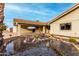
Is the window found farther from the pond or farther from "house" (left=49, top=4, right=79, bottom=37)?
the pond

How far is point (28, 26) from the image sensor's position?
4910 mm

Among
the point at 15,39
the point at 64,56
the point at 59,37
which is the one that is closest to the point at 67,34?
the point at 59,37

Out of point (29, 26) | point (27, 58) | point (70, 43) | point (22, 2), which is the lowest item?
point (27, 58)

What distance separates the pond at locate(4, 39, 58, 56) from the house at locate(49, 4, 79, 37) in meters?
0.47

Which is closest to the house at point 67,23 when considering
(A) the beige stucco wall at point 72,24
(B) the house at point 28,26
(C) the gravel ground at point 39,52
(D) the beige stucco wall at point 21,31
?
(A) the beige stucco wall at point 72,24

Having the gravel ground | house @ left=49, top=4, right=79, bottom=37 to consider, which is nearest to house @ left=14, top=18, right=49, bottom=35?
house @ left=49, top=4, right=79, bottom=37

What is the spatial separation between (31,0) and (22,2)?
0.22 meters

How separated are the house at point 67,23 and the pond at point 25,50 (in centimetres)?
47

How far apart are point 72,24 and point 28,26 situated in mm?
1078

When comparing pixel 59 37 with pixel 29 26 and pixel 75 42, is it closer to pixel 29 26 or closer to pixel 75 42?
pixel 75 42

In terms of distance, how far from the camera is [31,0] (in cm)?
482

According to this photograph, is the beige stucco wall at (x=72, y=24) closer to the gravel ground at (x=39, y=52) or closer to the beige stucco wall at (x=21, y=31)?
the gravel ground at (x=39, y=52)

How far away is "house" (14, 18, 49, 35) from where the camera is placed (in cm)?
486

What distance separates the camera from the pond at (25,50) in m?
4.81
